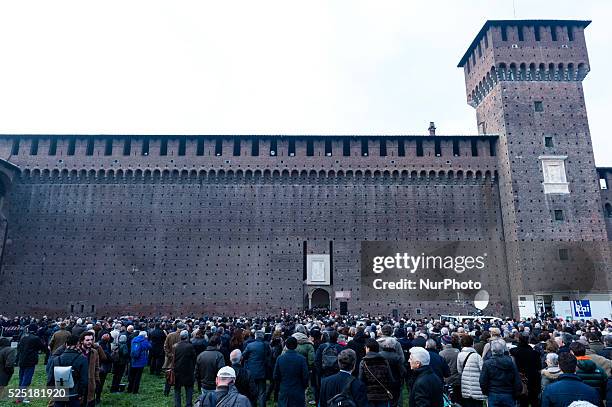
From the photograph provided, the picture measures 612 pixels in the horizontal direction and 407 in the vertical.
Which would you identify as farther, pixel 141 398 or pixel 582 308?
pixel 582 308

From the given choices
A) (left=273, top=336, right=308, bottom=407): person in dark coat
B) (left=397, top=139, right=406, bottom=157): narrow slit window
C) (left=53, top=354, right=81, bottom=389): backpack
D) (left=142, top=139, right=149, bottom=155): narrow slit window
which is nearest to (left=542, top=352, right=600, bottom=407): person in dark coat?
(left=273, top=336, right=308, bottom=407): person in dark coat

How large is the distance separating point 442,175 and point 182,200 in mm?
15300

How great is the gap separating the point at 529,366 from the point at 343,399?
3.19 metres

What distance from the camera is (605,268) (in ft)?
76.1

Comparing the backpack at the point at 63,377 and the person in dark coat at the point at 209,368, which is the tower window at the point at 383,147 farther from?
the backpack at the point at 63,377

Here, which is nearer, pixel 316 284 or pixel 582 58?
pixel 316 284

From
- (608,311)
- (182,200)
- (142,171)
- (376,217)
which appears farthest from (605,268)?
(142,171)

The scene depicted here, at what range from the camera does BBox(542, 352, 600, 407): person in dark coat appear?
3.51 m


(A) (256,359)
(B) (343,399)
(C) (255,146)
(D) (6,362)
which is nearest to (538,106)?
(C) (255,146)

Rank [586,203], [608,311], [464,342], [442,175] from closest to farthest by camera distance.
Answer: [464,342], [608,311], [586,203], [442,175]

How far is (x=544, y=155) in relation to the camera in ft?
80.7

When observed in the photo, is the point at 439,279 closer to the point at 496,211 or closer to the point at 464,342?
the point at 496,211

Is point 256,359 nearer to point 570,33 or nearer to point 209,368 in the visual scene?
point 209,368

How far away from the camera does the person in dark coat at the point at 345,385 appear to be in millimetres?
3754
